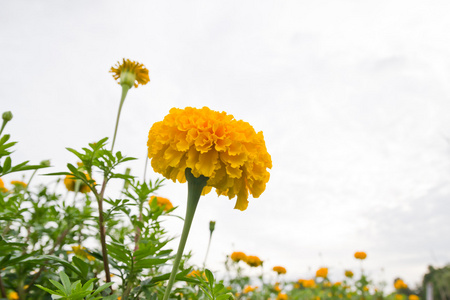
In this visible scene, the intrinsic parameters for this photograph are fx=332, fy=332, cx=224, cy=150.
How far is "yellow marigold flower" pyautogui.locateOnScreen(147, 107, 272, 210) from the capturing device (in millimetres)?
905

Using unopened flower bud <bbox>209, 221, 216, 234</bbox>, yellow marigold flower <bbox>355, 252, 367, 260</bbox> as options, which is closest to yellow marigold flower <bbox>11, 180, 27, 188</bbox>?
unopened flower bud <bbox>209, 221, 216, 234</bbox>

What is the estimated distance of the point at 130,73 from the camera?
63.2 inches

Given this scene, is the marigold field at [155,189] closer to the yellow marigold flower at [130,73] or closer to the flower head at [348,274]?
the yellow marigold flower at [130,73]

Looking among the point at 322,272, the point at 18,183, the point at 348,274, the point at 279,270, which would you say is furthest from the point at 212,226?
the point at 348,274

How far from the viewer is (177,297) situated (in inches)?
53.2

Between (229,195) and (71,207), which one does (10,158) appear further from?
(229,195)

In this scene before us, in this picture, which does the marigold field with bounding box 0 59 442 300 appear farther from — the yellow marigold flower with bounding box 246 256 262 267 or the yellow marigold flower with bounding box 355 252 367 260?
the yellow marigold flower with bounding box 355 252 367 260

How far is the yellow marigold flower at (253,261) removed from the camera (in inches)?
123

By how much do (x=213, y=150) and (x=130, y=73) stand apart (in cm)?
87

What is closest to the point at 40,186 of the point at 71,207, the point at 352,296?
the point at 71,207

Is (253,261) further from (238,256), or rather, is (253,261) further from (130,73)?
(130,73)

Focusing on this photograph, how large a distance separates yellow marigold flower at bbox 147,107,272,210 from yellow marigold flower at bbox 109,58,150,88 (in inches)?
26.7

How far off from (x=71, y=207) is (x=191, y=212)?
894mm

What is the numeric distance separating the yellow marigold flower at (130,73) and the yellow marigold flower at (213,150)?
678mm
